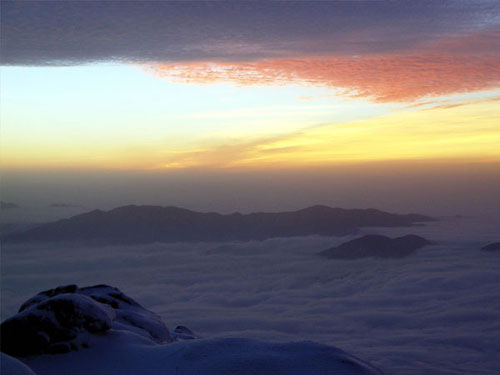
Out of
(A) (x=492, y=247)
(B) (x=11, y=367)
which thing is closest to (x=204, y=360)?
(B) (x=11, y=367)

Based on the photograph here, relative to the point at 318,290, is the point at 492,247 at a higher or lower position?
higher

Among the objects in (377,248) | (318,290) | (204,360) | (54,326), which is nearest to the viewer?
(204,360)

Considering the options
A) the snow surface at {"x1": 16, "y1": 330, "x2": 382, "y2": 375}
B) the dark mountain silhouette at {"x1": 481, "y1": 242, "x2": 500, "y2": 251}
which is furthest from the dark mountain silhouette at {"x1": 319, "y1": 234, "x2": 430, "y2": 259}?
the snow surface at {"x1": 16, "y1": 330, "x2": 382, "y2": 375}

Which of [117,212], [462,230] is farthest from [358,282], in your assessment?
[117,212]

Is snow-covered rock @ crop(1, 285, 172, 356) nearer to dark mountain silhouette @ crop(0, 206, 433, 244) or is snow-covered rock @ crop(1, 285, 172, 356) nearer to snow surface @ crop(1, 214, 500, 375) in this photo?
snow surface @ crop(1, 214, 500, 375)

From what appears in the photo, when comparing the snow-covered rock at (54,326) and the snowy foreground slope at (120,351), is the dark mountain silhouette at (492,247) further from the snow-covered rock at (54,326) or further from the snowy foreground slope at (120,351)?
the snow-covered rock at (54,326)

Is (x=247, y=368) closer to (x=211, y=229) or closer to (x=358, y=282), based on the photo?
(x=358, y=282)

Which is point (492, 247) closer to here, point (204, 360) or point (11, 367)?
point (204, 360)
